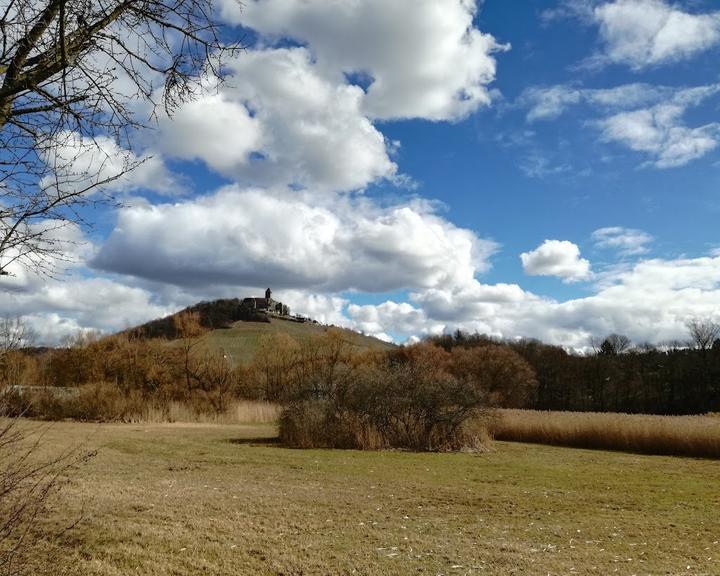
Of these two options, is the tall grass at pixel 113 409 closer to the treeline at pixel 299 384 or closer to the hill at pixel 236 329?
the treeline at pixel 299 384

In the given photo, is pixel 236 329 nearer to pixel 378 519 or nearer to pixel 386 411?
pixel 386 411

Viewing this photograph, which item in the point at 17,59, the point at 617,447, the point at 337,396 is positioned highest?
the point at 17,59

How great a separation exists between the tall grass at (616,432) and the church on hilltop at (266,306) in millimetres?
61413

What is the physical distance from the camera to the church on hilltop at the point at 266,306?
8678 cm

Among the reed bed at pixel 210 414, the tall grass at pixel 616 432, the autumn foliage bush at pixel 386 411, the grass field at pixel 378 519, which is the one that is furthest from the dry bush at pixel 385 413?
the reed bed at pixel 210 414

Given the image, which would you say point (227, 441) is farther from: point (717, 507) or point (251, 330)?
point (251, 330)

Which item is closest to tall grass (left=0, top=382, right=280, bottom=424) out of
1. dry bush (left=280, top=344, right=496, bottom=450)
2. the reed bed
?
the reed bed

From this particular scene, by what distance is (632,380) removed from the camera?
6328 cm

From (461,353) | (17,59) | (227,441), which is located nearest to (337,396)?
(227,441)

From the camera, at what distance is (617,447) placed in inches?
973

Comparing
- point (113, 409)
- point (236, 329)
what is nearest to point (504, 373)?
point (236, 329)

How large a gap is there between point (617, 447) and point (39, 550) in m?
23.4

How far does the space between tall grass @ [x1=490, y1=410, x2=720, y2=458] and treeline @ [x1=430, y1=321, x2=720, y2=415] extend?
36684 mm

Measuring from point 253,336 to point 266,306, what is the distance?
71.8 ft
